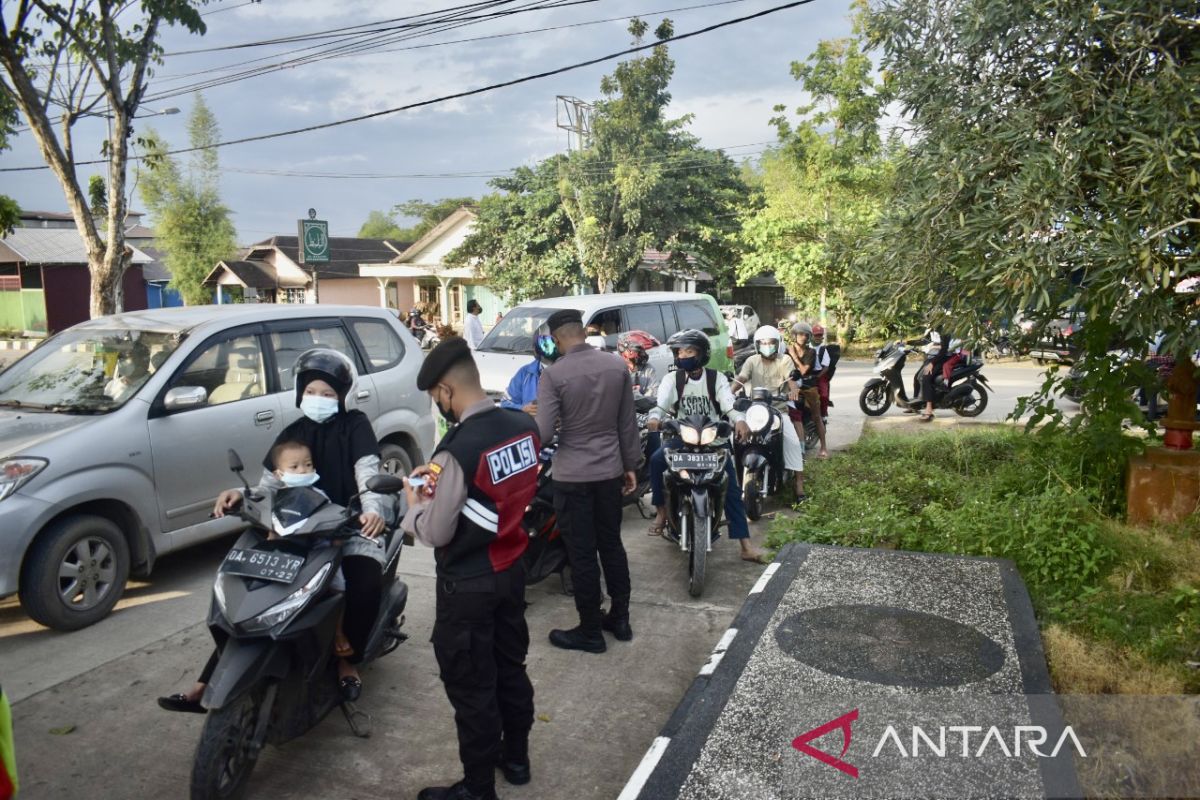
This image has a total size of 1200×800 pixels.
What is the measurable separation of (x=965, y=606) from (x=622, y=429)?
2.03 metres

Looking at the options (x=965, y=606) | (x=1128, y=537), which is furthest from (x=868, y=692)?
(x=1128, y=537)

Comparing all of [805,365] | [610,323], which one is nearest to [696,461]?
[805,365]

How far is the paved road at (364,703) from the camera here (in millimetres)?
3576

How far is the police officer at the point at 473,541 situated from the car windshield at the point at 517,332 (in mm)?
7031

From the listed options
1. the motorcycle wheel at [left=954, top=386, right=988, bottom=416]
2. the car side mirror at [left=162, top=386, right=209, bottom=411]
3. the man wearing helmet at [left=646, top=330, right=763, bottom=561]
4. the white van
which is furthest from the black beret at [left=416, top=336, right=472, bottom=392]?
the motorcycle wheel at [left=954, top=386, right=988, bottom=416]

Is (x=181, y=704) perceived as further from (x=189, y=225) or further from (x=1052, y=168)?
(x=189, y=225)

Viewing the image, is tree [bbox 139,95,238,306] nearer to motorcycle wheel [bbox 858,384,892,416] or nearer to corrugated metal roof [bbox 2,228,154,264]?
corrugated metal roof [bbox 2,228,154,264]

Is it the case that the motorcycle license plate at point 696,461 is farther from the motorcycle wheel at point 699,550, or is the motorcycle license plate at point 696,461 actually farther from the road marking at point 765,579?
the road marking at point 765,579

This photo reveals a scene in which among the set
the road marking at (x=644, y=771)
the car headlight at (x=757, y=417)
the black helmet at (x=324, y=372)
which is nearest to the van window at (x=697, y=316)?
the car headlight at (x=757, y=417)

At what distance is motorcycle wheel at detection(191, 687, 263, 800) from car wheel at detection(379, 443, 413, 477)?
389 cm

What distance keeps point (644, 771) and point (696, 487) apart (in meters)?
2.76

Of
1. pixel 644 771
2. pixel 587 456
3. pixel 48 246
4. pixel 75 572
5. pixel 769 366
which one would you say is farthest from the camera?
pixel 48 246

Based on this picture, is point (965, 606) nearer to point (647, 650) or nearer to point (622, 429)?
point (647, 650)

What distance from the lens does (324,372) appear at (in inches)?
152
